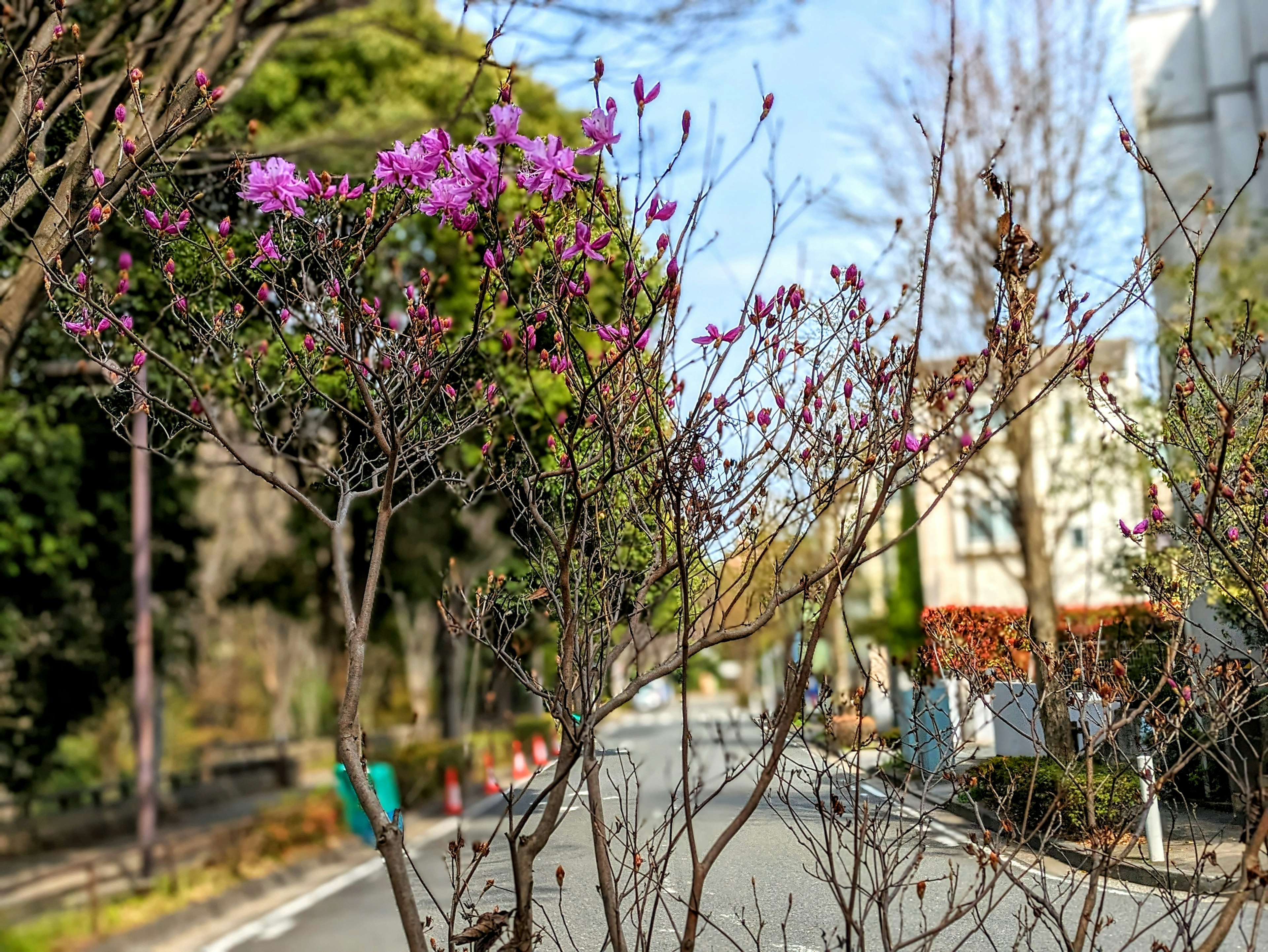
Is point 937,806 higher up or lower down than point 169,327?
lower down

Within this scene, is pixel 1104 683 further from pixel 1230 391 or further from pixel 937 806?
pixel 1230 391

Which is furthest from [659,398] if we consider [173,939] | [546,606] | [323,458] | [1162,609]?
[173,939]

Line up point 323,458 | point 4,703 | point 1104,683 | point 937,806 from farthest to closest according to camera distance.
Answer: point 4,703 → point 323,458 → point 937,806 → point 1104,683

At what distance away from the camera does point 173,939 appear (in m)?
12.3

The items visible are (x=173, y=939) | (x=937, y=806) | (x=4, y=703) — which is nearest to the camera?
(x=937, y=806)

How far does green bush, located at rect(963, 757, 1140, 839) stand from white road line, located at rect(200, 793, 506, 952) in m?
6.35

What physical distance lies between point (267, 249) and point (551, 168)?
1.02 m

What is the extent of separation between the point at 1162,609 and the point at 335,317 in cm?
255

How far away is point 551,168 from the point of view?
2.91 m

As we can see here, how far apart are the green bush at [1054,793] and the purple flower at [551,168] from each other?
1.86 metres

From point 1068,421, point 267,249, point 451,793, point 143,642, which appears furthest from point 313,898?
point 267,249

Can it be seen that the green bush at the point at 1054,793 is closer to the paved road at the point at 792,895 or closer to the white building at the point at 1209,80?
the paved road at the point at 792,895

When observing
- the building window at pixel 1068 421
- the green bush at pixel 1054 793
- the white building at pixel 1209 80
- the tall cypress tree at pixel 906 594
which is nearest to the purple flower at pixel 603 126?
the green bush at pixel 1054 793

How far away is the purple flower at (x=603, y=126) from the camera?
277cm
